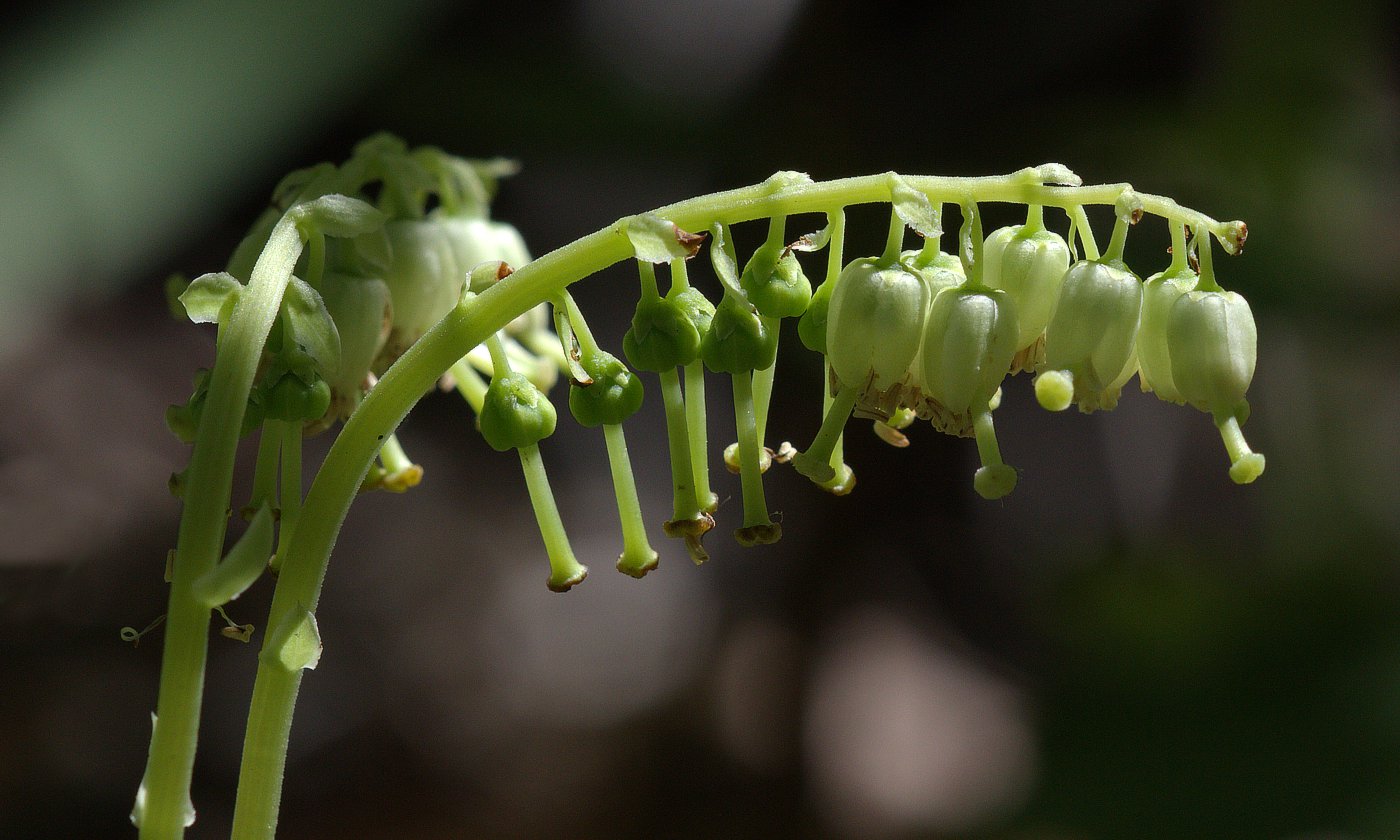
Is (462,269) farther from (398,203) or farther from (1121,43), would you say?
(1121,43)

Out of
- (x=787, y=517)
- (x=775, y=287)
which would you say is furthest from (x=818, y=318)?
(x=787, y=517)

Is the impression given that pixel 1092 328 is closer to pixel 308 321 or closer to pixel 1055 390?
pixel 1055 390

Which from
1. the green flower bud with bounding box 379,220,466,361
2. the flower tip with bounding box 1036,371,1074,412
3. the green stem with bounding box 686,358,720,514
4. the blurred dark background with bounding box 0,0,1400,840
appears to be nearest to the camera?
the flower tip with bounding box 1036,371,1074,412

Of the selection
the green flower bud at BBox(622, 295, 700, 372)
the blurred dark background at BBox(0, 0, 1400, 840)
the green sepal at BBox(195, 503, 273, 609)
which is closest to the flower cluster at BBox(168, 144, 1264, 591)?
the green flower bud at BBox(622, 295, 700, 372)

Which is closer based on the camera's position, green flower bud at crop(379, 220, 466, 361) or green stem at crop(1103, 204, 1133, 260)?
green stem at crop(1103, 204, 1133, 260)

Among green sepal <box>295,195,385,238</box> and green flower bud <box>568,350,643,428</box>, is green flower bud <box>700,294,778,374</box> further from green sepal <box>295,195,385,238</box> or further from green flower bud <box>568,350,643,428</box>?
green sepal <box>295,195,385,238</box>

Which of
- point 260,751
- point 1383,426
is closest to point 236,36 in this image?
point 260,751

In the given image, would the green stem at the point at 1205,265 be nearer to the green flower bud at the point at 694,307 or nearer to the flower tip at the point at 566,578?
the green flower bud at the point at 694,307
